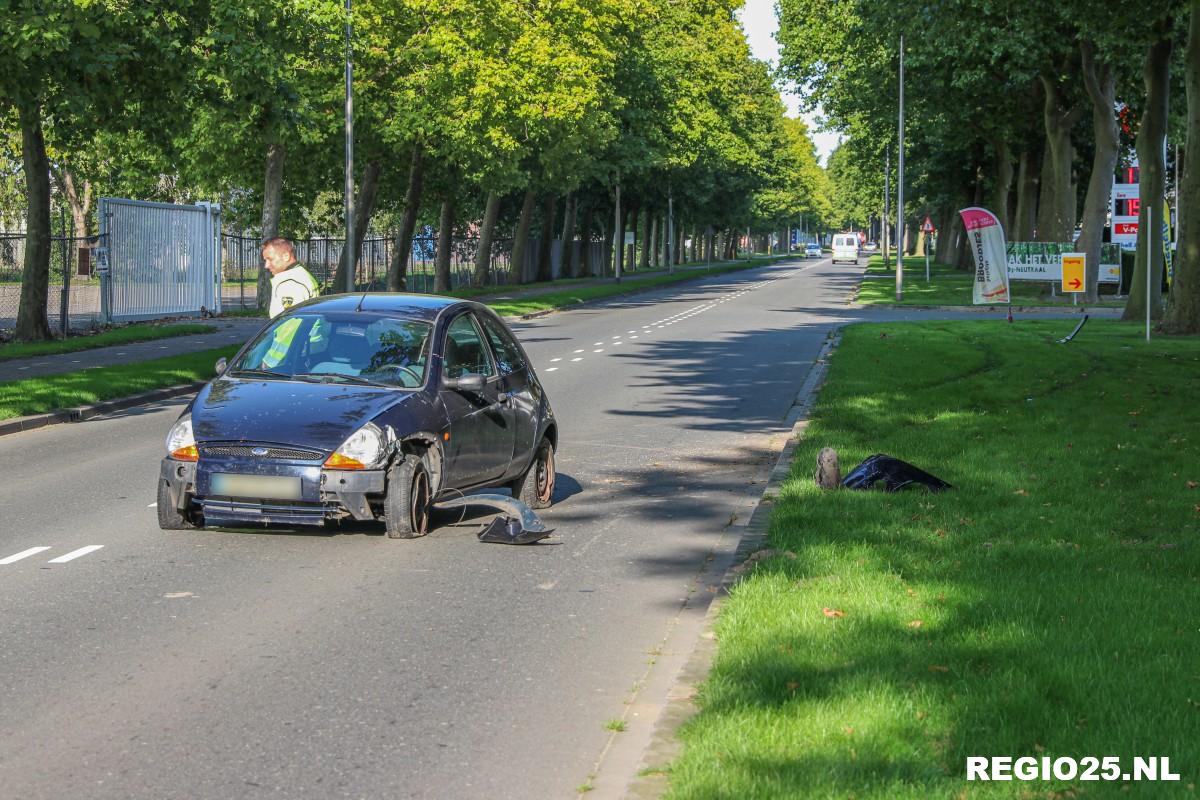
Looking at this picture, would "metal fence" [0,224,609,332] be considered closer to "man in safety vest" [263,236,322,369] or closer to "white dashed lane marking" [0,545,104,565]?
"man in safety vest" [263,236,322,369]

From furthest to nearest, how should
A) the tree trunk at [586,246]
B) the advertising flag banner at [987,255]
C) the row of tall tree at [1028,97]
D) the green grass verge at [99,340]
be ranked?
the tree trunk at [586,246], the advertising flag banner at [987,255], the row of tall tree at [1028,97], the green grass verge at [99,340]

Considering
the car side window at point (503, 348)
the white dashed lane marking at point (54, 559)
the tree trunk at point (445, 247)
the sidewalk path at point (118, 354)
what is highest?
the tree trunk at point (445, 247)

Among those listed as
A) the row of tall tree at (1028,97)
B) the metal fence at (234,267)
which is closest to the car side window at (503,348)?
the row of tall tree at (1028,97)

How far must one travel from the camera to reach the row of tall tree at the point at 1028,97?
1069 inches

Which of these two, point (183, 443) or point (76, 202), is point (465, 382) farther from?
point (76, 202)

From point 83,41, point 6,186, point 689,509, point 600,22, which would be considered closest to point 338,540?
point 689,509

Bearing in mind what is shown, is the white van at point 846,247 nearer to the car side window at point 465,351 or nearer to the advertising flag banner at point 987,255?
the advertising flag banner at point 987,255

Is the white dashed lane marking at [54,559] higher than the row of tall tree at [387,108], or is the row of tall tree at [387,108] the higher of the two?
the row of tall tree at [387,108]

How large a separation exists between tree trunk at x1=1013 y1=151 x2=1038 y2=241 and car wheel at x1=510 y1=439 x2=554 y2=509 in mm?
46219

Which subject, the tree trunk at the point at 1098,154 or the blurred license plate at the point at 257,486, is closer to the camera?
the blurred license plate at the point at 257,486

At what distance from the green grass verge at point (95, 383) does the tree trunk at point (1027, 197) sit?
122 ft

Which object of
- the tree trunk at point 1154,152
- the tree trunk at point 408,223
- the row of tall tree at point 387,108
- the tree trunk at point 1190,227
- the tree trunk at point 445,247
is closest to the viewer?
the row of tall tree at point 387,108

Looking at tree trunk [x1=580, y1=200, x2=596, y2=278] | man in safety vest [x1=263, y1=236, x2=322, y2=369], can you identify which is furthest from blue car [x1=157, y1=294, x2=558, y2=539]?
tree trunk [x1=580, y1=200, x2=596, y2=278]

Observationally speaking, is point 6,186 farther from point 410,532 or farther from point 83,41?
point 410,532
